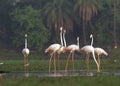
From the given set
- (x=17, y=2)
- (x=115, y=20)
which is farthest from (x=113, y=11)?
(x=17, y=2)

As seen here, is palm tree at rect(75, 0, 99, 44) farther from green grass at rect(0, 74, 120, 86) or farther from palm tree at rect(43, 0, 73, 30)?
green grass at rect(0, 74, 120, 86)

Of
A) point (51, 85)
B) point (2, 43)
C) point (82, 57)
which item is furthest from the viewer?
point (2, 43)

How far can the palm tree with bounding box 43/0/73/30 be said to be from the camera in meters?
58.2

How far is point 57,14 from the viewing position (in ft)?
193

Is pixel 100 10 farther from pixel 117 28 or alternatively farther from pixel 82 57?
pixel 82 57

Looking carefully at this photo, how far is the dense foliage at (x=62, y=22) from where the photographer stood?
58.2 meters

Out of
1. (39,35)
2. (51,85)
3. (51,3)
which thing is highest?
(51,3)

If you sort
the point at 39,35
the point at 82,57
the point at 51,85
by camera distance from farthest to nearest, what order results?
1. the point at 39,35
2. the point at 82,57
3. the point at 51,85

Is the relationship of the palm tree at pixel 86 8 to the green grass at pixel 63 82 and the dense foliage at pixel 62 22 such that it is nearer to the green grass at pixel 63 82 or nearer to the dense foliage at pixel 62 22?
the dense foliage at pixel 62 22

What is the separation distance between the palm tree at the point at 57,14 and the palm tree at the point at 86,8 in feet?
4.67

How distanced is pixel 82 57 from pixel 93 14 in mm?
7909

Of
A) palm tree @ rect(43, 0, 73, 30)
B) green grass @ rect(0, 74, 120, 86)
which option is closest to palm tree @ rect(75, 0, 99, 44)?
palm tree @ rect(43, 0, 73, 30)

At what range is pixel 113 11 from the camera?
60250mm

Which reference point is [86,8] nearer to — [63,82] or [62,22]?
[62,22]
